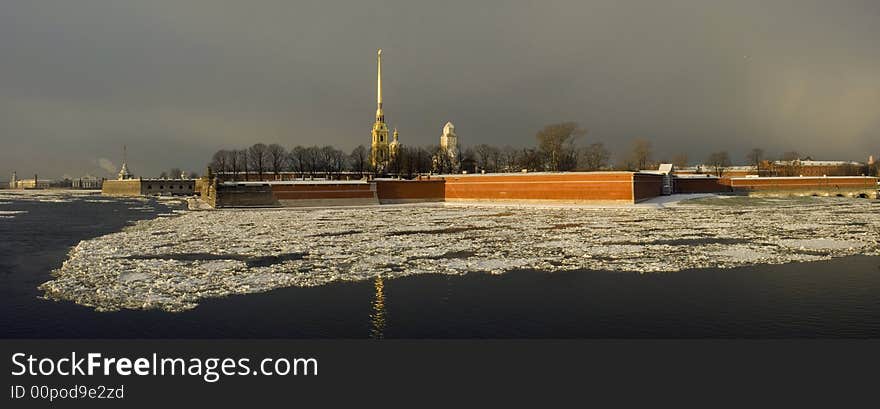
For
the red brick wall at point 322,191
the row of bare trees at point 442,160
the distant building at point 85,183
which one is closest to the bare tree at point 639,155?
the row of bare trees at point 442,160

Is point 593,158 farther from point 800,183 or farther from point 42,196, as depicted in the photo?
point 42,196

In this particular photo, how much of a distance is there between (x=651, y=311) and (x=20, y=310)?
35.7ft

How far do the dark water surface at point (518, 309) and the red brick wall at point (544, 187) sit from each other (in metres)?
36.2

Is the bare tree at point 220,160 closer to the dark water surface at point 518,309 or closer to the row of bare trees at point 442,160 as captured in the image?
the row of bare trees at point 442,160

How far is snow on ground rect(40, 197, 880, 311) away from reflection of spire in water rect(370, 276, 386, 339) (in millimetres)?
1516

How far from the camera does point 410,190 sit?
59.5 metres

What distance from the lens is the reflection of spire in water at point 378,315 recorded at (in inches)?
359

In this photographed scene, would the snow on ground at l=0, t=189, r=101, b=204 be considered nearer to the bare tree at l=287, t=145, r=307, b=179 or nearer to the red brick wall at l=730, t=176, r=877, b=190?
the bare tree at l=287, t=145, r=307, b=179

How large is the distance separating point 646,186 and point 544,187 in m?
8.79

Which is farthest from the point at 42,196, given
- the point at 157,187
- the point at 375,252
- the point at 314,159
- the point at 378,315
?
the point at 378,315

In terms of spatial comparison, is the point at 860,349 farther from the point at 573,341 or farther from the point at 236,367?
the point at 236,367

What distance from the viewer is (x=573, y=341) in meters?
8.67

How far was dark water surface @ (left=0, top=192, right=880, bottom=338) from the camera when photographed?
922 centimetres

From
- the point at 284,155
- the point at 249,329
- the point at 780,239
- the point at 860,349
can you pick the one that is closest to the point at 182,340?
the point at 249,329
